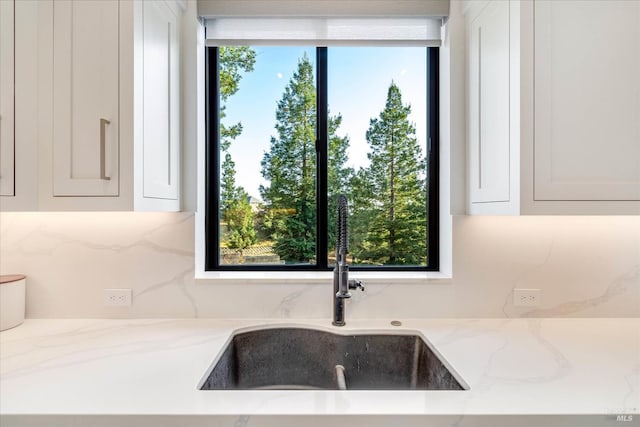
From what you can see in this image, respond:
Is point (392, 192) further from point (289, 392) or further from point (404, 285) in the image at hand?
point (289, 392)

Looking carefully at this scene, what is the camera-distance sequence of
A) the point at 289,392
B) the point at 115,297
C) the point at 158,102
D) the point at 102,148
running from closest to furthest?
the point at 289,392, the point at 102,148, the point at 158,102, the point at 115,297

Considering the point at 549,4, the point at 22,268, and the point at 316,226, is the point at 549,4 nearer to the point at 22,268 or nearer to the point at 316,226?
the point at 316,226

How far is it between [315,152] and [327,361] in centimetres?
92

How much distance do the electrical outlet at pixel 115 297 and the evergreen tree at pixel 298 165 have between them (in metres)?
0.67

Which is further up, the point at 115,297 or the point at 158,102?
the point at 158,102

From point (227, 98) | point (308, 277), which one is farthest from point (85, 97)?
point (308, 277)

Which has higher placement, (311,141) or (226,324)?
(311,141)

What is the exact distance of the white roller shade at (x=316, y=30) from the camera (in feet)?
4.71

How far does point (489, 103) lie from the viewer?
1225mm

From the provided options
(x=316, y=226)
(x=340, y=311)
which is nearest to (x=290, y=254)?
(x=316, y=226)

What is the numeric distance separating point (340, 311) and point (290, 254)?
0.42 metres

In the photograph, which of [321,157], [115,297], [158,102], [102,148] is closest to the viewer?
[102,148]

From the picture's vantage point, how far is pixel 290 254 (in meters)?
1.60

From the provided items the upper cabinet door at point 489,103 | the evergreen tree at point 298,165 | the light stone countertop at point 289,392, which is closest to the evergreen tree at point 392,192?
the evergreen tree at point 298,165
